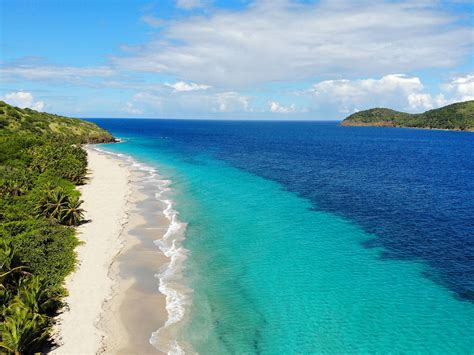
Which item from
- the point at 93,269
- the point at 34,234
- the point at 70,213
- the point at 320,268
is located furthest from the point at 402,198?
the point at 34,234

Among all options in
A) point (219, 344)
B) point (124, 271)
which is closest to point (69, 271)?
point (124, 271)

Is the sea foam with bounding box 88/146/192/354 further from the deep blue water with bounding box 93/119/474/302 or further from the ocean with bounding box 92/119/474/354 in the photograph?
the deep blue water with bounding box 93/119/474/302

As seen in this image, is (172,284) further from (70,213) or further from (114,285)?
(70,213)

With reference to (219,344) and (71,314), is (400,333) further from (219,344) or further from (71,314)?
(71,314)

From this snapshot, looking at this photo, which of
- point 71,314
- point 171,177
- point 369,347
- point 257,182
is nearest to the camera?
point 369,347

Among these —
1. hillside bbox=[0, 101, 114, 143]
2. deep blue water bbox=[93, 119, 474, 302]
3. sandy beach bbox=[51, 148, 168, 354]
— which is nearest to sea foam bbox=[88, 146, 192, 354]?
sandy beach bbox=[51, 148, 168, 354]

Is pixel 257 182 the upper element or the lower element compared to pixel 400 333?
upper
